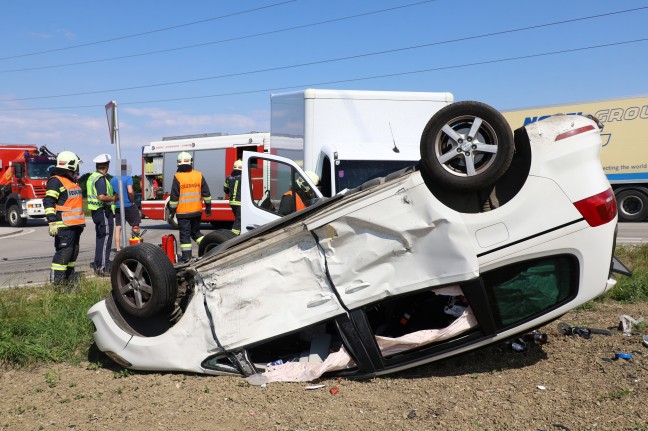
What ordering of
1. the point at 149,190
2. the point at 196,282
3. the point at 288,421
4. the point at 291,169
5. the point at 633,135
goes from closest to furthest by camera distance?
the point at 288,421
the point at 196,282
the point at 291,169
the point at 633,135
the point at 149,190

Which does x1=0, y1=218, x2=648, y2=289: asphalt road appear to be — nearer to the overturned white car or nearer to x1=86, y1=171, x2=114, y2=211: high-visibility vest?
x1=86, y1=171, x2=114, y2=211: high-visibility vest

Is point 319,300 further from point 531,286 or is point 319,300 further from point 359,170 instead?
point 359,170

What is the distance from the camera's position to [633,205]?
56.4ft

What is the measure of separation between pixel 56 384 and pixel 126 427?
123 centimetres

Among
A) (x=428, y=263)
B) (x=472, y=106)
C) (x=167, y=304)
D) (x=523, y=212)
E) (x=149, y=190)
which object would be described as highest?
(x=472, y=106)

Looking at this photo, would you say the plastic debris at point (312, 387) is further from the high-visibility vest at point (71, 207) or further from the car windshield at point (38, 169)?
the car windshield at point (38, 169)

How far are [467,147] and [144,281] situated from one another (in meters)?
2.49

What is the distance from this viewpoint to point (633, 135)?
16.6m

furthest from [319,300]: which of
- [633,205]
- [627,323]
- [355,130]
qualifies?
[633,205]

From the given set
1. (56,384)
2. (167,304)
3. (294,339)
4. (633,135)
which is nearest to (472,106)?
(294,339)

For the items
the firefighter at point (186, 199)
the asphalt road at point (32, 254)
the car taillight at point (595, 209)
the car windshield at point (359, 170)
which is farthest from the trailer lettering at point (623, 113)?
the car taillight at point (595, 209)

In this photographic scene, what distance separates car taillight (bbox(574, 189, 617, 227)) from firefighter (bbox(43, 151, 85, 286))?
5.99m

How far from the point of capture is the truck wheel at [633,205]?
17.0 m

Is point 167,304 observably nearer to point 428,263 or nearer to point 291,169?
point 428,263
